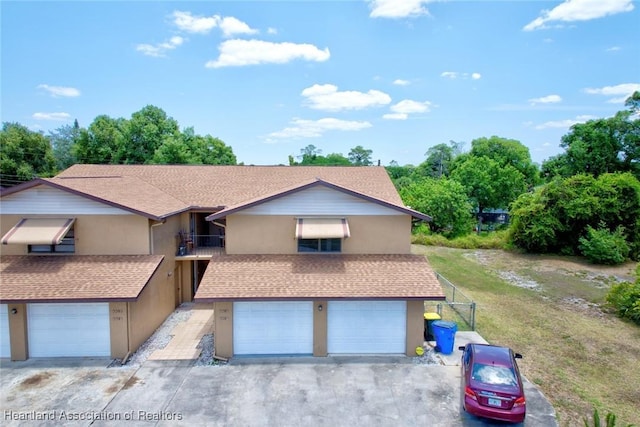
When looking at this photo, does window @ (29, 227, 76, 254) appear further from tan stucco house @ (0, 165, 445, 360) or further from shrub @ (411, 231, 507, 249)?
shrub @ (411, 231, 507, 249)

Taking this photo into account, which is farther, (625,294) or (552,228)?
(552,228)

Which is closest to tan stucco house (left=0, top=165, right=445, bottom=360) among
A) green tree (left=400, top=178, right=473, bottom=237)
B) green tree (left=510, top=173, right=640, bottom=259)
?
green tree (left=510, top=173, right=640, bottom=259)

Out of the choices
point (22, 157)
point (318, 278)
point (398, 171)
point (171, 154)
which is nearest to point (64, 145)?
point (22, 157)

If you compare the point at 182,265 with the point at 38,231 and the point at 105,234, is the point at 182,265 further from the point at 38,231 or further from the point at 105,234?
the point at 38,231

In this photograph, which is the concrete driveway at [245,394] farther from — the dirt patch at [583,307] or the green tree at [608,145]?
the green tree at [608,145]

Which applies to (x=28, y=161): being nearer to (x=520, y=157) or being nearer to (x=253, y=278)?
(x=253, y=278)

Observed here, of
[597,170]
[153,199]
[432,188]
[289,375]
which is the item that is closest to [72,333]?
[153,199]

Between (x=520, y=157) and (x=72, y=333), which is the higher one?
(x=520, y=157)
